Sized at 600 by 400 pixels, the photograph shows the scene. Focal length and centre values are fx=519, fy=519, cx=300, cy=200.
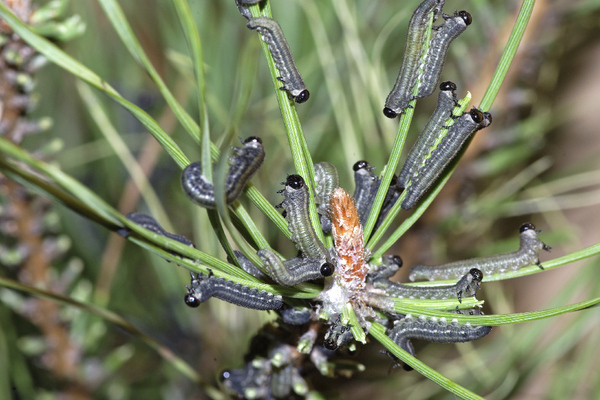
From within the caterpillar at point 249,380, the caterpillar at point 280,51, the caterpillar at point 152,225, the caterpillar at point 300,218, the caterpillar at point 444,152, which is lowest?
→ the caterpillar at point 249,380

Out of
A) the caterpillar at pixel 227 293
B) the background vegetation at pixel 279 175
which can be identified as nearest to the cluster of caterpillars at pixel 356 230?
the caterpillar at pixel 227 293

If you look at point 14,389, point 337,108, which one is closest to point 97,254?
point 14,389

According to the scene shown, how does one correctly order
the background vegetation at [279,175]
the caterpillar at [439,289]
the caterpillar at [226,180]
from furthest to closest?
the background vegetation at [279,175] → the caterpillar at [439,289] → the caterpillar at [226,180]

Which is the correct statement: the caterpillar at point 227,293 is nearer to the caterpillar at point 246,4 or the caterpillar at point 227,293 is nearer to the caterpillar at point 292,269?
the caterpillar at point 292,269

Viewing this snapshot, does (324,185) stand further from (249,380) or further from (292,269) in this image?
(249,380)

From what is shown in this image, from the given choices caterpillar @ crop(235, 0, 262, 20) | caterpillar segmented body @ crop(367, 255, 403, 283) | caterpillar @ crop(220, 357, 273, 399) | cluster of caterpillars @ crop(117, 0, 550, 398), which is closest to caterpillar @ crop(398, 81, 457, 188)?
cluster of caterpillars @ crop(117, 0, 550, 398)

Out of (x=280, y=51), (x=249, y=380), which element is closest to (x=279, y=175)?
(x=249, y=380)

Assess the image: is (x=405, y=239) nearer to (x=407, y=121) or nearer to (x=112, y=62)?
(x=407, y=121)
